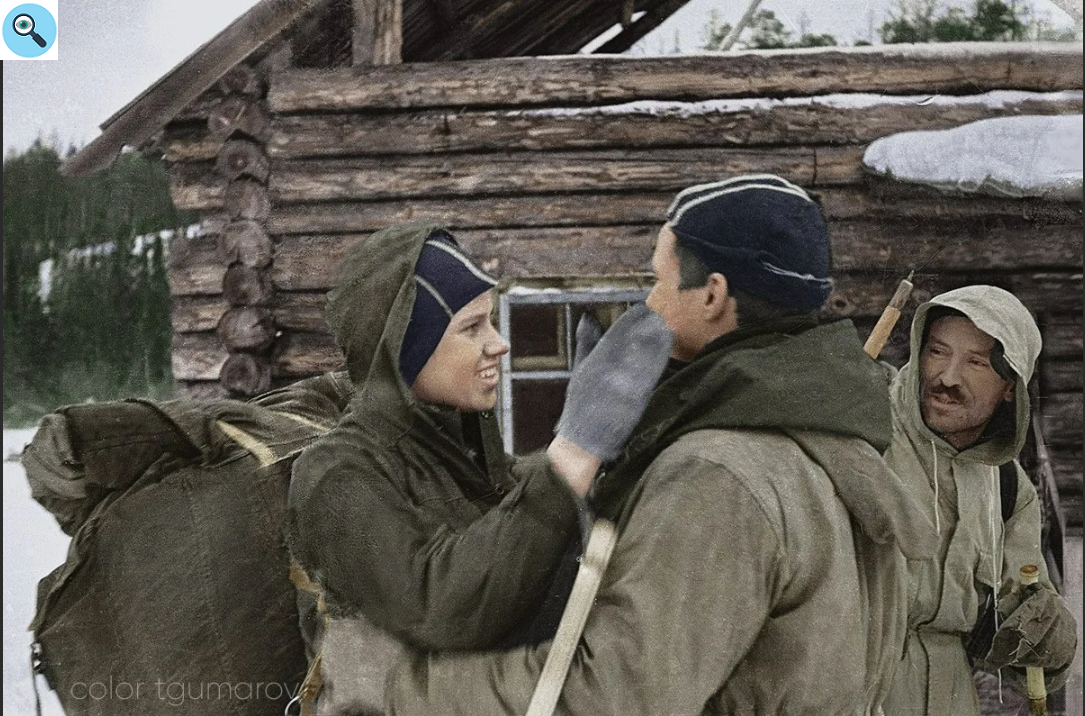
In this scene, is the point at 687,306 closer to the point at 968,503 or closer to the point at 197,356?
the point at 968,503

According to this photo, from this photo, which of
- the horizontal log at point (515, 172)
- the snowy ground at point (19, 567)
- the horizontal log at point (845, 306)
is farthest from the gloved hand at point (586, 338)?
the snowy ground at point (19, 567)

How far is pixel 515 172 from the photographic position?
2.39 m

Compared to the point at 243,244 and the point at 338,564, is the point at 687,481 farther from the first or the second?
the point at 243,244

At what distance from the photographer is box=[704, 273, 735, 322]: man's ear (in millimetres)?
1271

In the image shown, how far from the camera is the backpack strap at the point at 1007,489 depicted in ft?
6.72

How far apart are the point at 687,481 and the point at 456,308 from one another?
431mm

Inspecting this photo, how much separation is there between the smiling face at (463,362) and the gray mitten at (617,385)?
20 cm

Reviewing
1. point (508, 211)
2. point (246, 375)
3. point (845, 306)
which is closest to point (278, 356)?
point (246, 375)

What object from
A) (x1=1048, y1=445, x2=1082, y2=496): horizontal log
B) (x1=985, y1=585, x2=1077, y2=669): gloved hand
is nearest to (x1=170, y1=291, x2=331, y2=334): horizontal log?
(x1=985, y1=585, x2=1077, y2=669): gloved hand

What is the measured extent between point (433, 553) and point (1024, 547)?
1.31 meters

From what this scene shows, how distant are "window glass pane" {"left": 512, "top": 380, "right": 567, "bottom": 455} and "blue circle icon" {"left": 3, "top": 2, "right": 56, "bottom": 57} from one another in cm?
108

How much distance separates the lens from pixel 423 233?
143cm

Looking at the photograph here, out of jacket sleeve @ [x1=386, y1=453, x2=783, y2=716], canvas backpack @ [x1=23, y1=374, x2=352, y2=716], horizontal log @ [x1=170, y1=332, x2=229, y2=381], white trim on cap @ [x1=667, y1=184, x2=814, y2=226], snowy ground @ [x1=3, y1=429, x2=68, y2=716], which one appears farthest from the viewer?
horizontal log @ [x1=170, y1=332, x2=229, y2=381]

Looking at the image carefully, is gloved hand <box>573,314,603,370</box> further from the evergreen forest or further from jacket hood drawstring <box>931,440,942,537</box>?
the evergreen forest
